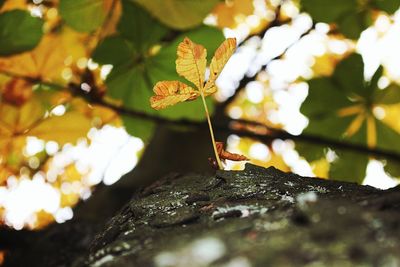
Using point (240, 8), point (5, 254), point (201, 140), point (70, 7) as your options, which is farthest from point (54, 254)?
point (240, 8)

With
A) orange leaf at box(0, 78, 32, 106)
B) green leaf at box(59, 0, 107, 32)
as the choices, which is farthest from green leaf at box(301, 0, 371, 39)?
orange leaf at box(0, 78, 32, 106)

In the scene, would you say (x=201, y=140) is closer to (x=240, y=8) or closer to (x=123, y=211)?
(x=240, y=8)

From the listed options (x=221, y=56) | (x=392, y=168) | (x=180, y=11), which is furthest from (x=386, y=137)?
(x=221, y=56)

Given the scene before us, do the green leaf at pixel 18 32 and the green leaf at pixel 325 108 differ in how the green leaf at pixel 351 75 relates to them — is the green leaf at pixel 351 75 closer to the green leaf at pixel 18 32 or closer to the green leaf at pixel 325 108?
the green leaf at pixel 325 108

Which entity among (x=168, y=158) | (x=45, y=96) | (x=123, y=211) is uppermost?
(x=123, y=211)

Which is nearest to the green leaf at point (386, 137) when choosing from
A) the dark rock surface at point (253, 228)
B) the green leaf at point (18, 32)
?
the dark rock surface at point (253, 228)

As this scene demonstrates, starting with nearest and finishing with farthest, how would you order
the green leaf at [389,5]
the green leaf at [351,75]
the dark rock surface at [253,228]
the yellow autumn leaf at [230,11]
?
the dark rock surface at [253,228] → the green leaf at [389,5] → the green leaf at [351,75] → the yellow autumn leaf at [230,11]
